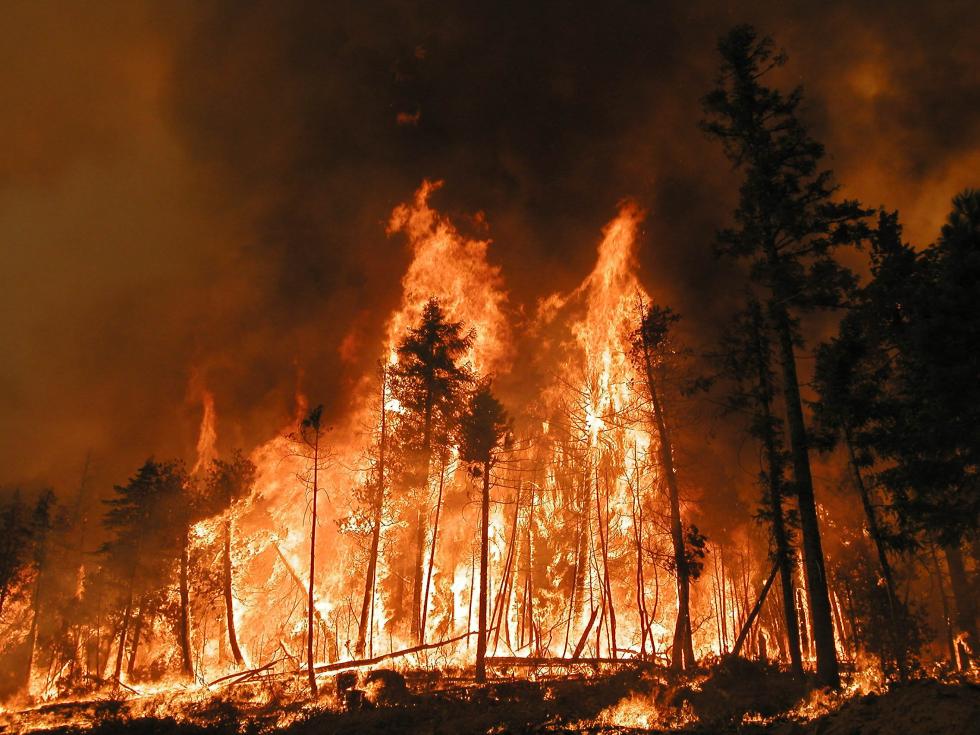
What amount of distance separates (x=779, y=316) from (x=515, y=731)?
1376 cm

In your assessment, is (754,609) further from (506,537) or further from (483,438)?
(506,537)

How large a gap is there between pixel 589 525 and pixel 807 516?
2334 centimetres

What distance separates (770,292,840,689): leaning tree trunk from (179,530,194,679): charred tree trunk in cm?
2989

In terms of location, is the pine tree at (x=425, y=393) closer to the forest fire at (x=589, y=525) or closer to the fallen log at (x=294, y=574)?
the forest fire at (x=589, y=525)

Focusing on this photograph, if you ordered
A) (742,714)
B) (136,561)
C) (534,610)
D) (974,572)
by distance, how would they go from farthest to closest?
(534,610) → (136,561) → (974,572) → (742,714)

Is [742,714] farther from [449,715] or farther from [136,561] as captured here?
[136,561]

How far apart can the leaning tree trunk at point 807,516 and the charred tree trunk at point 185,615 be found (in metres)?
29.9

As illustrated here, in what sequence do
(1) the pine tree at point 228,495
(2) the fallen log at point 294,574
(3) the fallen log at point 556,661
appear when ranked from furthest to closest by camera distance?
(2) the fallen log at point 294,574 → (1) the pine tree at point 228,495 → (3) the fallen log at point 556,661

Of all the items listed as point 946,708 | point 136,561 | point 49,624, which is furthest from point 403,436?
point 49,624

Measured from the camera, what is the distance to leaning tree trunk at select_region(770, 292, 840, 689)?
15.0m

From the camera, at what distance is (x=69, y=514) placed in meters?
52.7

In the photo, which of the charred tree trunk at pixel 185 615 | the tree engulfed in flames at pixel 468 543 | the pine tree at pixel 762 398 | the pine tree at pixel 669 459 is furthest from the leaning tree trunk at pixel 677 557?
the charred tree trunk at pixel 185 615

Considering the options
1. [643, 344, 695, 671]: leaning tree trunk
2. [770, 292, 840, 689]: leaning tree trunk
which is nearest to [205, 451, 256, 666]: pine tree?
[643, 344, 695, 671]: leaning tree trunk

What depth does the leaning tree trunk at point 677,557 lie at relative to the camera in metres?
20.4
